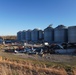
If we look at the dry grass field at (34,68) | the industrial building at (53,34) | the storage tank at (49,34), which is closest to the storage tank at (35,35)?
the industrial building at (53,34)

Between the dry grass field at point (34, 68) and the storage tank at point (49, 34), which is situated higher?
the storage tank at point (49, 34)

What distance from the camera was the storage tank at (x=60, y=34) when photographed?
61497 mm

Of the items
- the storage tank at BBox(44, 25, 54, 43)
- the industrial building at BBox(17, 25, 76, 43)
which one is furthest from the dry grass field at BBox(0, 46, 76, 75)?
the storage tank at BBox(44, 25, 54, 43)

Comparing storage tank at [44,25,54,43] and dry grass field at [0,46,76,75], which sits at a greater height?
storage tank at [44,25,54,43]

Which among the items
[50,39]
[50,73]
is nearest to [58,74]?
[50,73]

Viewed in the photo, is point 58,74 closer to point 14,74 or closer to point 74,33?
point 14,74

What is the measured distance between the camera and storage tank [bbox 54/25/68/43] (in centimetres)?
6150

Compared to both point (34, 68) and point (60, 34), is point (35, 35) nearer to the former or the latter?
point (60, 34)

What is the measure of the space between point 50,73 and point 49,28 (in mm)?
61268

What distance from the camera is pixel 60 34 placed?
62.7m

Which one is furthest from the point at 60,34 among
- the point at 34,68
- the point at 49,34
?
the point at 34,68

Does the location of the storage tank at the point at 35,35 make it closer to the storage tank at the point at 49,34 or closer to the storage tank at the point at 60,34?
the storage tank at the point at 49,34

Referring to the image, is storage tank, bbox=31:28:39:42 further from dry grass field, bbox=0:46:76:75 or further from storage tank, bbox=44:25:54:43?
dry grass field, bbox=0:46:76:75

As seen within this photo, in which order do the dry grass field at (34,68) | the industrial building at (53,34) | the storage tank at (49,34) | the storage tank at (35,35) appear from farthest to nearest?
the storage tank at (35,35), the storage tank at (49,34), the industrial building at (53,34), the dry grass field at (34,68)
